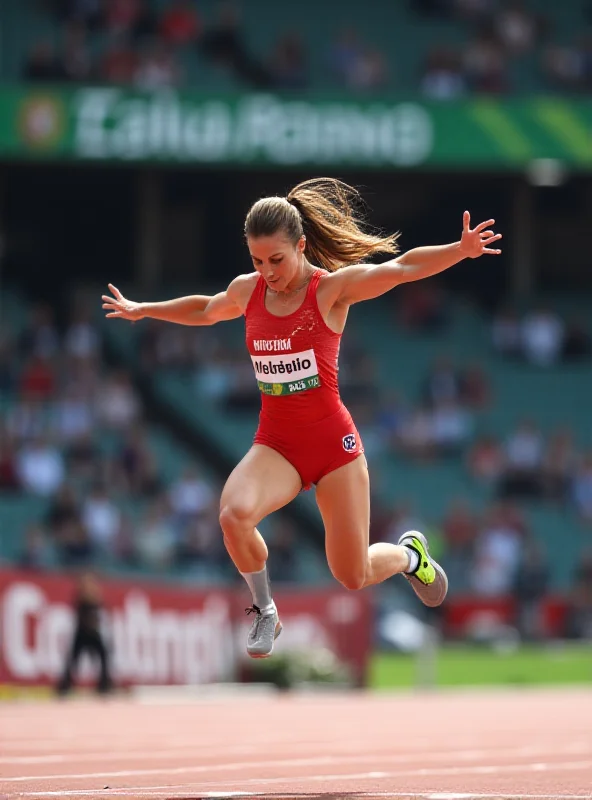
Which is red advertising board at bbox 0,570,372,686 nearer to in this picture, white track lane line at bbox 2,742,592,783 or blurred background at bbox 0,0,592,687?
blurred background at bbox 0,0,592,687

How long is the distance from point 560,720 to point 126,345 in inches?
539

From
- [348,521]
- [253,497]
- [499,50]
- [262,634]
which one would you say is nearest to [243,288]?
[253,497]

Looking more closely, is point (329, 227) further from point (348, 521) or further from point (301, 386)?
point (348, 521)

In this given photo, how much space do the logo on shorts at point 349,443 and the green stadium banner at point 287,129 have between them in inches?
723

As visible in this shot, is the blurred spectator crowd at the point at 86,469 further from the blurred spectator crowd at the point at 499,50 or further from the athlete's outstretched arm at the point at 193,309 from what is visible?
the athlete's outstretched arm at the point at 193,309

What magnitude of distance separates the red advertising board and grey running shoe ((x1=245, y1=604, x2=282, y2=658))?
36.3 feet

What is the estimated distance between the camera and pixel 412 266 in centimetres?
783

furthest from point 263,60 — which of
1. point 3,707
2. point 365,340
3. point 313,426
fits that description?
point 313,426

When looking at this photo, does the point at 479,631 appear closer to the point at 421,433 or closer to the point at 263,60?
the point at 421,433

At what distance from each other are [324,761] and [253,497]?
2.61 m

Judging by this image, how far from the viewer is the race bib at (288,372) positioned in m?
8.06

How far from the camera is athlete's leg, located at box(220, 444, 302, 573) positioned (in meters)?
7.79

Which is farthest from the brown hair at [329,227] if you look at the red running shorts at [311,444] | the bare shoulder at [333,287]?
the red running shorts at [311,444]

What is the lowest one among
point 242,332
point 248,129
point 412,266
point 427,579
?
point 427,579
